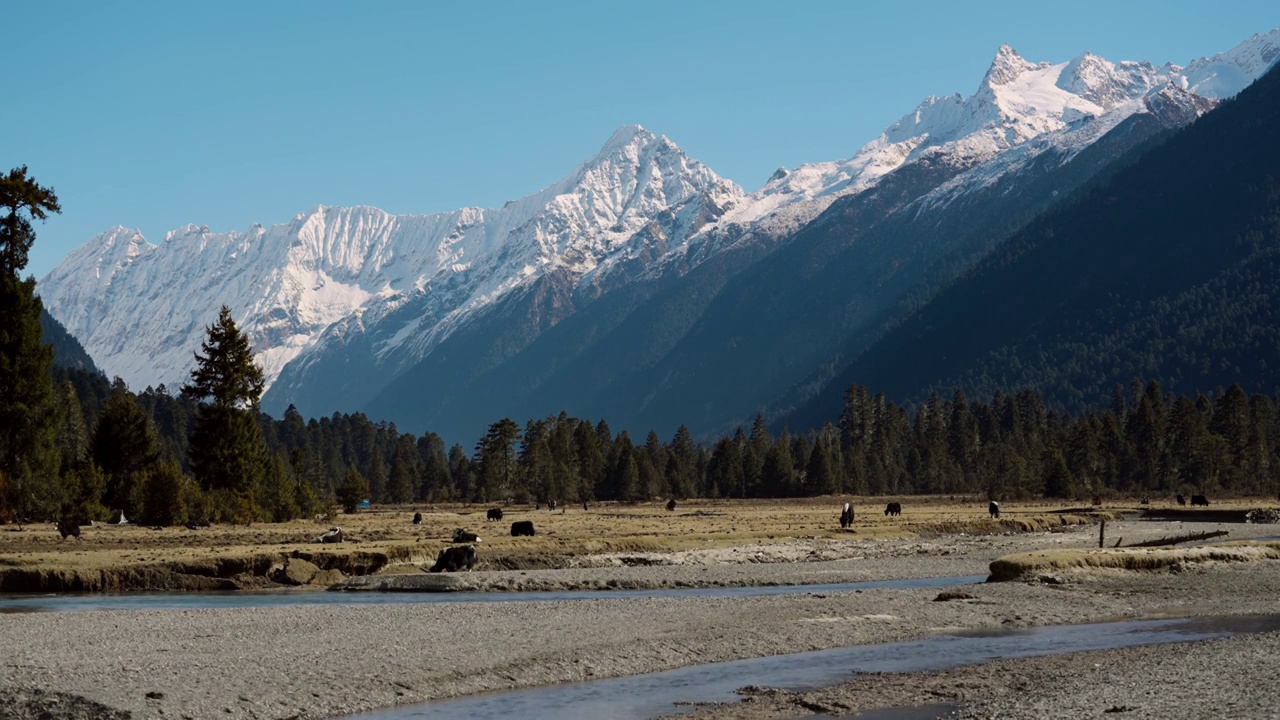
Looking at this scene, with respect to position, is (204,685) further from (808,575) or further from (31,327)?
(31,327)

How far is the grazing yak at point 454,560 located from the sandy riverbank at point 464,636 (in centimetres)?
1061

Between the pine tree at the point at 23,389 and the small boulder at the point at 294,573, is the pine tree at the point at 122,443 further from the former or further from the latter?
the small boulder at the point at 294,573

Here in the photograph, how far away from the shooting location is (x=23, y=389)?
236 feet

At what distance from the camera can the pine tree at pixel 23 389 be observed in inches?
2837

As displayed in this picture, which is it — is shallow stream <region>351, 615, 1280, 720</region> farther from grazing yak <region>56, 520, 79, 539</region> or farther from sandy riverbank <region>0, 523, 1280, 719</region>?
grazing yak <region>56, 520, 79, 539</region>

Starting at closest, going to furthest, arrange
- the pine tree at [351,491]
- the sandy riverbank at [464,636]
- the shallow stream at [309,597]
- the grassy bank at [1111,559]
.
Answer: the sandy riverbank at [464,636] → the shallow stream at [309,597] → the grassy bank at [1111,559] → the pine tree at [351,491]

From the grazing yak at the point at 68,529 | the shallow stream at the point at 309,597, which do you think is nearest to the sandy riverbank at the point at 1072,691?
the shallow stream at the point at 309,597

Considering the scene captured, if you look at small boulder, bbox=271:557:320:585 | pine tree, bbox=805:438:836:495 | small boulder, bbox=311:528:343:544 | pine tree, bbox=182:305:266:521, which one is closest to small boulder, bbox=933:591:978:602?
small boulder, bbox=271:557:320:585

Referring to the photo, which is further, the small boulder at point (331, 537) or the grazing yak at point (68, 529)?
the small boulder at point (331, 537)

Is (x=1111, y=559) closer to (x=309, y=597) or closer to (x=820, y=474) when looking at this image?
(x=309, y=597)

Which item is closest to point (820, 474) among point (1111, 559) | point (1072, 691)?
point (1111, 559)

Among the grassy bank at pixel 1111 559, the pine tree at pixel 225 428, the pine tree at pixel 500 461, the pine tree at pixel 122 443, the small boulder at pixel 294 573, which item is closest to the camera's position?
the grassy bank at pixel 1111 559

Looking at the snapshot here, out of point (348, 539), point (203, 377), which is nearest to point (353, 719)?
point (348, 539)

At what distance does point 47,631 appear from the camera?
37.1 meters
